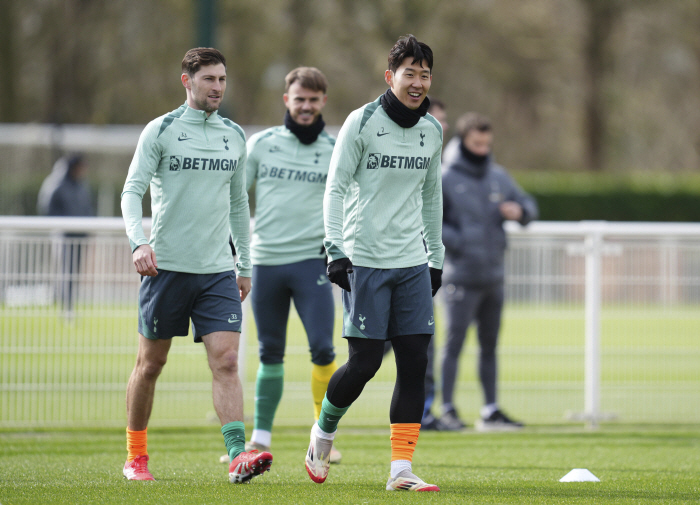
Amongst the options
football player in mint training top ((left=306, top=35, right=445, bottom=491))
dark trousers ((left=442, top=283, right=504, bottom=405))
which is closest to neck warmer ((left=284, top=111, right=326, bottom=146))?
football player in mint training top ((left=306, top=35, right=445, bottom=491))

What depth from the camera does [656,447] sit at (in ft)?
22.1

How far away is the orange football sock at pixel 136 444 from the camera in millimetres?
5145

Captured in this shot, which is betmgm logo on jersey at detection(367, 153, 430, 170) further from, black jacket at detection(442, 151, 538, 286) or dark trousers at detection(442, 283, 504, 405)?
dark trousers at detection(442, 283, 504, 405)

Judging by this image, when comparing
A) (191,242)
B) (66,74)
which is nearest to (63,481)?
(191,242)

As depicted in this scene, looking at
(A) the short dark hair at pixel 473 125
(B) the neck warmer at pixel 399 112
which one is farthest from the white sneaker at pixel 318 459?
(A) the short dark hair at pixel 473 125

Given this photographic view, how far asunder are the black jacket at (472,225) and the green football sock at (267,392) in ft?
6.38

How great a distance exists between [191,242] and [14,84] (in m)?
21.1

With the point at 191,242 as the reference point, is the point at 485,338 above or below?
below

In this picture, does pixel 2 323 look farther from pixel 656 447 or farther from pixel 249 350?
pixel 656 447

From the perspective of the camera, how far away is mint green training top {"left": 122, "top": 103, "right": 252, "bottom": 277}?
16.1ft

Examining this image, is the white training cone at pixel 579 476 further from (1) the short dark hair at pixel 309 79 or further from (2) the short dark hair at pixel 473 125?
(2) the short dark hair at pixel 473 125

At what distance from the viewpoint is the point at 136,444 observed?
203 inches

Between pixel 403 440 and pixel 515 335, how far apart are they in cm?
378

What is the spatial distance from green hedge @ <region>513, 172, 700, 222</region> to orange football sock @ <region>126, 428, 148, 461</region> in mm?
19420
